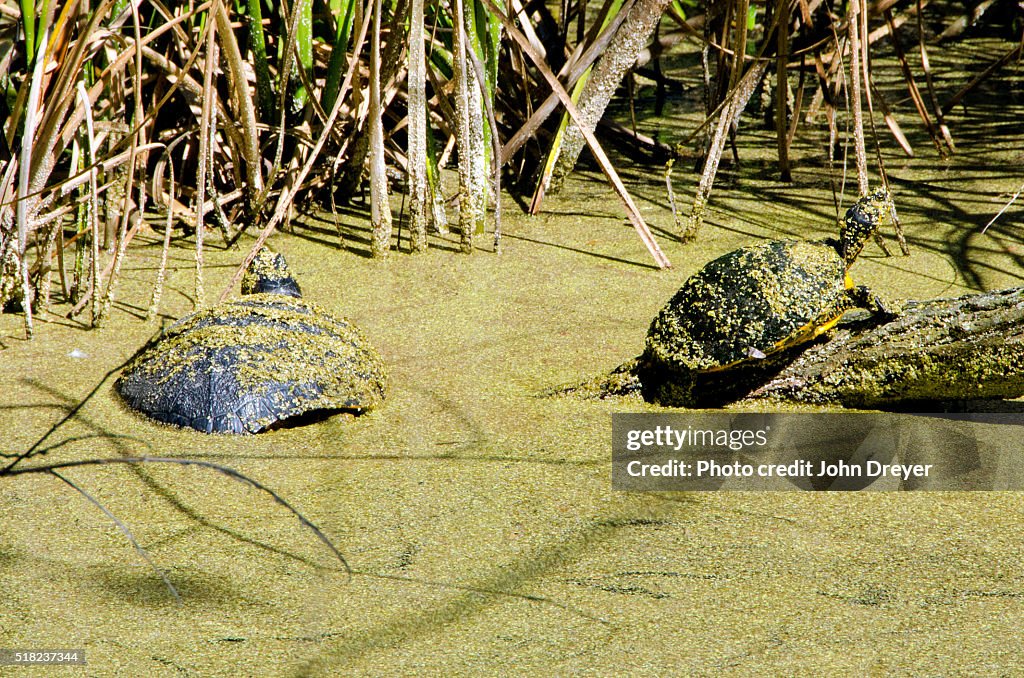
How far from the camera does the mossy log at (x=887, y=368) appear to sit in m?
2.02

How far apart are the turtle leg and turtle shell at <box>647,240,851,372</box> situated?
26 mm

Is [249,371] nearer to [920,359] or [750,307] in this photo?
[750,307]

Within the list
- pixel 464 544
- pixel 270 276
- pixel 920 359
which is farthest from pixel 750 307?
pixel 270 276

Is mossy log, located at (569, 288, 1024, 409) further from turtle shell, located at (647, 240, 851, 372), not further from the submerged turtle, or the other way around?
the submerged turtle

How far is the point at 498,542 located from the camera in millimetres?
1688

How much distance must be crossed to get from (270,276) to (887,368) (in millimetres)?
1511

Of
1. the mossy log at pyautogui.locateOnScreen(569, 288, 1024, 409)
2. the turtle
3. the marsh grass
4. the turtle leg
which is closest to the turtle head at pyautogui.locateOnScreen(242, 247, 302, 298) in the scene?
the marsh grass

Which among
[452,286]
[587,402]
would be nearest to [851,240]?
[587,402]

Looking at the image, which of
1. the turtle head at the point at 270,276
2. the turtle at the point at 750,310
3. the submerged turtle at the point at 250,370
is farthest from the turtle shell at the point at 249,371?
the turtle at the point at 750,310

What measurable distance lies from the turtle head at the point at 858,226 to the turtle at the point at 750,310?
0.21ft

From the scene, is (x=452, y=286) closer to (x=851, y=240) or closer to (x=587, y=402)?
(x=587, y=402)

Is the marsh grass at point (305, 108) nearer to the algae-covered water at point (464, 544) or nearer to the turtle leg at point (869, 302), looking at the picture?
the algae-covered water at point (464, 544)

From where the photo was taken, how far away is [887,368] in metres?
2.13

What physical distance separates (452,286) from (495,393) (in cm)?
64
